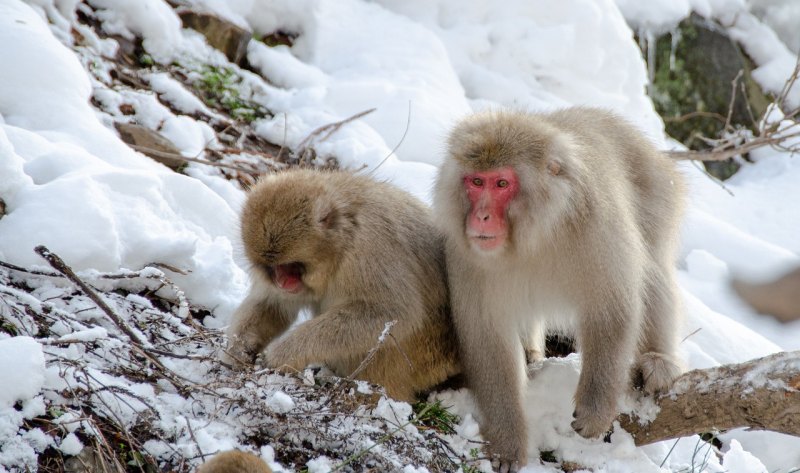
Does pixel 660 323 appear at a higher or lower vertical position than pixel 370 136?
higher

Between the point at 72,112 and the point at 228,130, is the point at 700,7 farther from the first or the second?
the point at 72,112

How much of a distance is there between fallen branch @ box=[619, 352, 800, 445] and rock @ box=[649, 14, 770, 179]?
7.95 m

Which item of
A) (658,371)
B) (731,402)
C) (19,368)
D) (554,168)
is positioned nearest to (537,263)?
(554,168)

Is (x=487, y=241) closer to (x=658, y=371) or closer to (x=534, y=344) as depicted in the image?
(x=658, y=371)

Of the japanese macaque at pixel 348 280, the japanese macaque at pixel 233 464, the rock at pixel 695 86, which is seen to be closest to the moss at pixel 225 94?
the japanese macaque at pixel 348 280

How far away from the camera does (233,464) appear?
265cm

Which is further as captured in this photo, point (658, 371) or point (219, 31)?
point (219, 31)

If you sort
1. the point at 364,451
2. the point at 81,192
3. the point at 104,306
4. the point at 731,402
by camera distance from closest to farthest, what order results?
the point at 364,451
the point at 104,306
the point at 731,402
the point at 81,192

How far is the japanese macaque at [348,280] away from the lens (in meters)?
3.88

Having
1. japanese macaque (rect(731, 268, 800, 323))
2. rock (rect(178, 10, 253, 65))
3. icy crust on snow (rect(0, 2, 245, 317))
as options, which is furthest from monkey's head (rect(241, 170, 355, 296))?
japanese macaque (rect(731, 268, 800, 323))

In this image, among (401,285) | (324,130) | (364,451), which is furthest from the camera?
(324,130)

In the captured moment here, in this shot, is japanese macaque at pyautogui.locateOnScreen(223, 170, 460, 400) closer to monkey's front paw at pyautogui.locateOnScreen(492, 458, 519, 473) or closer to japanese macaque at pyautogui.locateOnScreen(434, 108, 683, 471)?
japanese macaque at pyautogui.locateOnScreen(434, 108, 683, 471)

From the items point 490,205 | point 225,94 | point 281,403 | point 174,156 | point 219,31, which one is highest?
point 490,205

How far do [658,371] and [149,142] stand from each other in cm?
356
